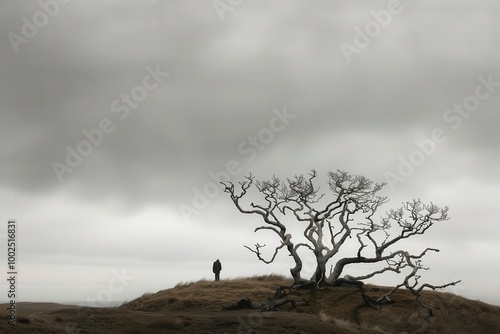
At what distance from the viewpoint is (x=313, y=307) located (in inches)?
1222

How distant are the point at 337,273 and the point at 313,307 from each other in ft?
16.5

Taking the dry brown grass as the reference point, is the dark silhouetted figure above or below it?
above

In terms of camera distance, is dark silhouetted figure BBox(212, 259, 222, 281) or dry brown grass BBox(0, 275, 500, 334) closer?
dry brown grass BBox(0, 275, 500, 334)

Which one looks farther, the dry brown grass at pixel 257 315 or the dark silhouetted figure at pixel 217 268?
the dark silhouetted figure at pixel 217 268

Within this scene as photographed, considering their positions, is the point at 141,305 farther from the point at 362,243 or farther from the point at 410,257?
the point at 410,257

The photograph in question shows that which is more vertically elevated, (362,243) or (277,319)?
(362,243)

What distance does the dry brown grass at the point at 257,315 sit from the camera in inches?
844

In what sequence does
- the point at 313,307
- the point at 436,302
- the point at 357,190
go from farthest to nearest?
1. the point at 357,190
2. the point at 436,302
3. the point at 313,307

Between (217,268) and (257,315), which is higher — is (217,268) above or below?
above

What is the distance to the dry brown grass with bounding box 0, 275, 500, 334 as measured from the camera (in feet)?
70.3

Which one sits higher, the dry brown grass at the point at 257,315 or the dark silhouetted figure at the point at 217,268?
the dark silhouetted figure at the point at 217,268

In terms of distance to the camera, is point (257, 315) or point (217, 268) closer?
point (257, 315)

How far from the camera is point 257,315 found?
2466 cm

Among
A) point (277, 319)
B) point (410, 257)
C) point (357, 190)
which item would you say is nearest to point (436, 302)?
point (410, 257)
